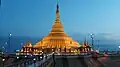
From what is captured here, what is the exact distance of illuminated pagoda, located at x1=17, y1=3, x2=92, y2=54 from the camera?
6562 cm

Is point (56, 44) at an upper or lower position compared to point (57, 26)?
lower

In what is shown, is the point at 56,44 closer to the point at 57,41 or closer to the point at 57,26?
the point at 57,41

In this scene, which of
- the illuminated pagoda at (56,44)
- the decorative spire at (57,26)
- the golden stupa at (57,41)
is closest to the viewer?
the illuminated pagoda at (56,44)

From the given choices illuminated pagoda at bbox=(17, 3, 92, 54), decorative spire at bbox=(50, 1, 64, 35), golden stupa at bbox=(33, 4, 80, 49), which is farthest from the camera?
decorative spire at bbox=(50, 1, 64, 35)

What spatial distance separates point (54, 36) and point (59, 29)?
2.37 metres

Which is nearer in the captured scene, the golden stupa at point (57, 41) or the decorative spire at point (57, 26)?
the golden stupa at point (57, 41)

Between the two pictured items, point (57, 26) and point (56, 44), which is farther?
point (57, 26)

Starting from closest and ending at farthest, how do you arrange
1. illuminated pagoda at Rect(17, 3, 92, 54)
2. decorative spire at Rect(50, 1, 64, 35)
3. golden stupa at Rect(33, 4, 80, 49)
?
illuminated pagoda at Rect(17, 3, 92, 54)
golden stupa at Rect(33, 4, 80, 49)
decorative spire at Rect(50, 1, 64, 35)

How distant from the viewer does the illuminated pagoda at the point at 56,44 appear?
6562cm

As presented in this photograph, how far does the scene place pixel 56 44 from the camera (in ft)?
224

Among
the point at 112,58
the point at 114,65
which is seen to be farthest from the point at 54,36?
the point at 114,65

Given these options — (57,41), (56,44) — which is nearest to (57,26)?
(57,41)

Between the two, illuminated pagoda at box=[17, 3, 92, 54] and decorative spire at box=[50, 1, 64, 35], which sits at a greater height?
decorative spire at box=[50, 1, 64, 35]

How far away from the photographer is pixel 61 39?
6819 centimetres
